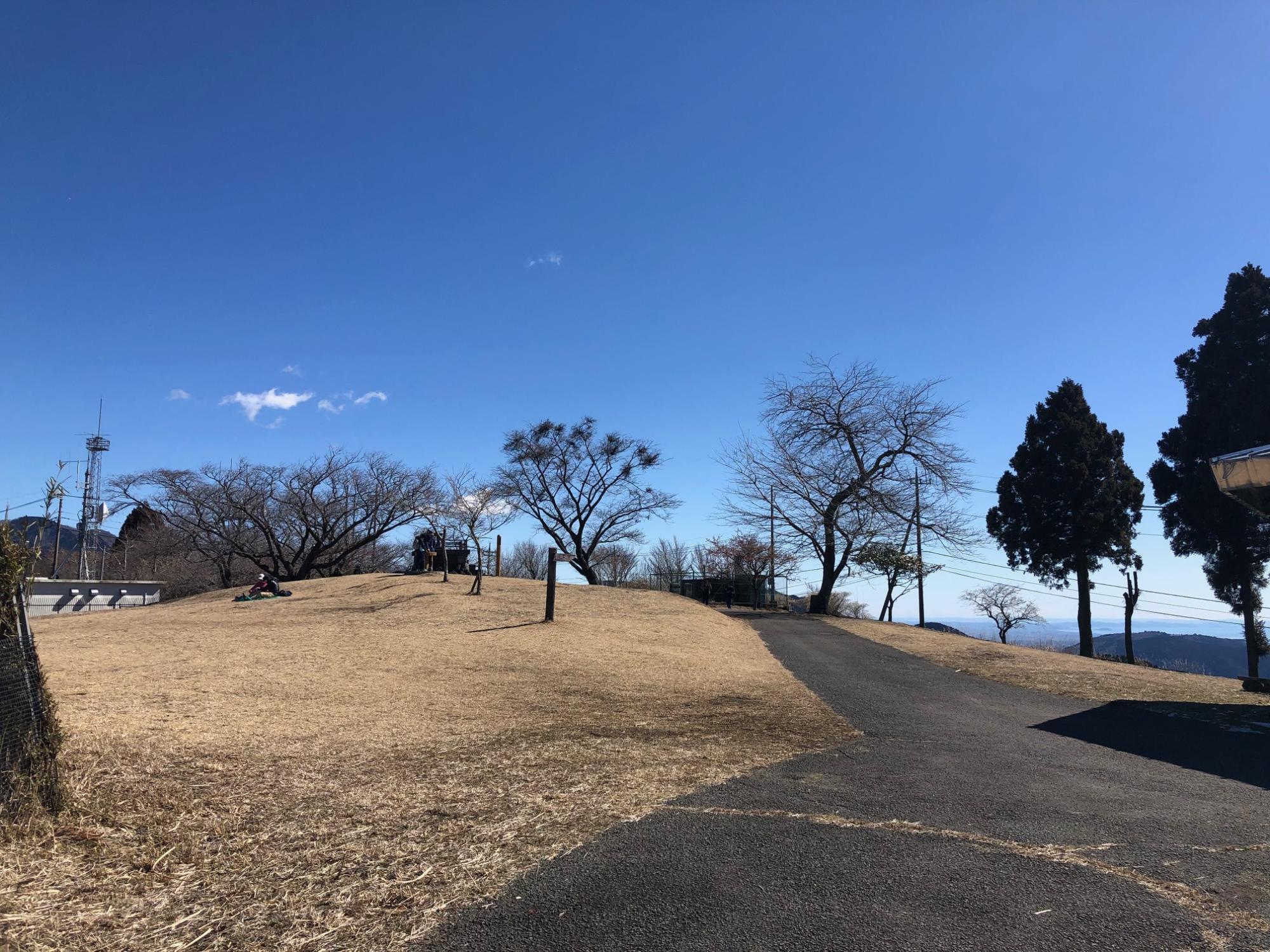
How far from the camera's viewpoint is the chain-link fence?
3.86m

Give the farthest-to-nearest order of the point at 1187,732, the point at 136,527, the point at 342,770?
the point at 136,527 → the point at 1187,732 → the point at 342,770

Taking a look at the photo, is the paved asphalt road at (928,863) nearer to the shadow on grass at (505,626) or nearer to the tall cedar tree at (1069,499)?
the shadow on grass at (505,626)

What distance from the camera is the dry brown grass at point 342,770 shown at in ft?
10.5

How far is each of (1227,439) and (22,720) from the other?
29048mm

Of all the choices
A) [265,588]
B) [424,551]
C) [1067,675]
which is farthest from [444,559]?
[1067,675]

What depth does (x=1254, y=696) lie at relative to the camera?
11.3m

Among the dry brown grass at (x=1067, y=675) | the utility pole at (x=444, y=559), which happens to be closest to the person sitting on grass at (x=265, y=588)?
the utility pole at (x=444, y=559)

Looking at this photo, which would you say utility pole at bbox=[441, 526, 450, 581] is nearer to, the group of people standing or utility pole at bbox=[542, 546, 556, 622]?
the group of people standing

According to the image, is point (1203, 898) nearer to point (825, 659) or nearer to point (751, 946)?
point (751, 946)

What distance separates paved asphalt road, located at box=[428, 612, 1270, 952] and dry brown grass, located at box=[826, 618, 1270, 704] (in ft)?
15.5

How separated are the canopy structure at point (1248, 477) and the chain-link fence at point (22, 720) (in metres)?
14.2

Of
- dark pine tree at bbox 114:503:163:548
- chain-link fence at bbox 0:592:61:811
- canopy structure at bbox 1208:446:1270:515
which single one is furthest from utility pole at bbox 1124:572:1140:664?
dark pine tree at bbox 114:503:163:548

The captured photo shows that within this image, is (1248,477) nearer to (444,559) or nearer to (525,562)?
(444,559)

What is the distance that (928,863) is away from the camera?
12.3 ft
